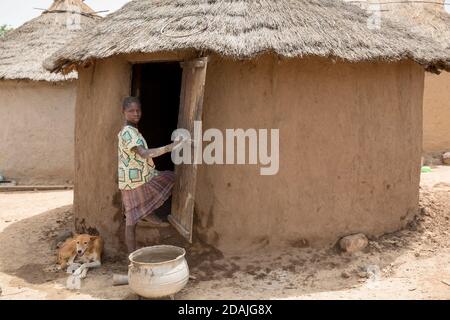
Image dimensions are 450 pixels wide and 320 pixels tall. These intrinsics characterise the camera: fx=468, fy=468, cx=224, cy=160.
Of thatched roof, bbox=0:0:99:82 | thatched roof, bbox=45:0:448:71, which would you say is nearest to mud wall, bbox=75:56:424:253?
thatched roof, bbox=45:0:448:71

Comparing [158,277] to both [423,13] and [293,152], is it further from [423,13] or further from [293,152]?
[423,13]

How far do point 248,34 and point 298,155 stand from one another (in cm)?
137

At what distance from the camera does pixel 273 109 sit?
495cm

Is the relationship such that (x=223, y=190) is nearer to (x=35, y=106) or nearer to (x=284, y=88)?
(x=284, y=88)

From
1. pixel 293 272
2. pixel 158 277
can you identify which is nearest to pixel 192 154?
pixel 158 277

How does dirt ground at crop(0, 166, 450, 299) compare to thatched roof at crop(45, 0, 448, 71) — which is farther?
thatched roof at crop(45, 0, 448, 71)

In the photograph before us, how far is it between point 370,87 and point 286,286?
2425mm

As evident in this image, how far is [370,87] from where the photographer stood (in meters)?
5.29

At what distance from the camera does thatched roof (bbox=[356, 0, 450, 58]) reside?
38.0 feet

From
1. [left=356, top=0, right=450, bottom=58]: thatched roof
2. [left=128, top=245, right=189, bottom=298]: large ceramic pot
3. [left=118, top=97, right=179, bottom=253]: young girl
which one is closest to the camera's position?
[left=128, top=245, right=189, bottom=298]: large ceramic pot

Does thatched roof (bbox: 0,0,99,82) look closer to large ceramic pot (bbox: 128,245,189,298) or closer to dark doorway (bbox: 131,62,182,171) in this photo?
dark doorway (bbox: 131,62,182,171)

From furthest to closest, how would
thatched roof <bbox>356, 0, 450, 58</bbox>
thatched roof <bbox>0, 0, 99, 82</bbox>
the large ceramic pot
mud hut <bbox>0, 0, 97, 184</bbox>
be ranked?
thatched roof <bbox>356, 0, 450, 58</bbox> → mud hut <bbox>0, 0, 97, 184</bbox> → thatched roof <bbox>0, 0, 99, 82</bbox> → the large ceramic pot

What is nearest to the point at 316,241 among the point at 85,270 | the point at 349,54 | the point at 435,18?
the point at 349,54

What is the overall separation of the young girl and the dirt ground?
661mm
